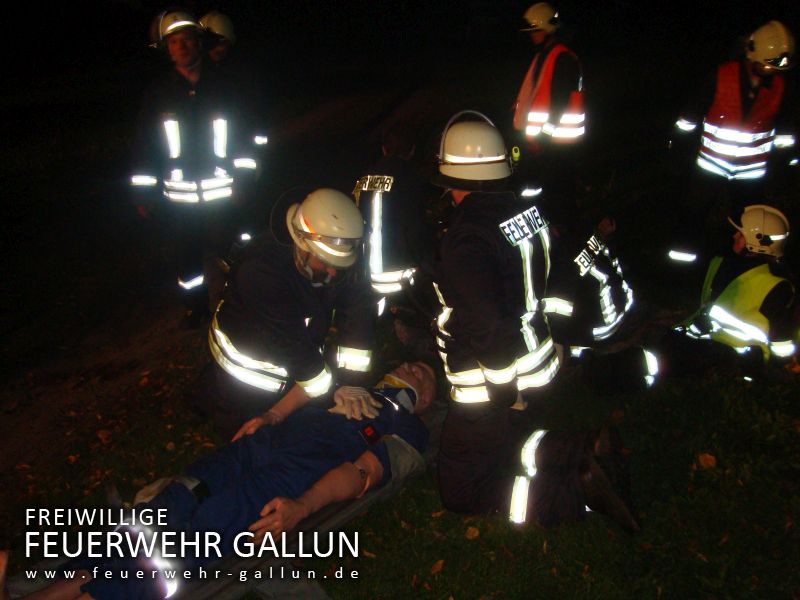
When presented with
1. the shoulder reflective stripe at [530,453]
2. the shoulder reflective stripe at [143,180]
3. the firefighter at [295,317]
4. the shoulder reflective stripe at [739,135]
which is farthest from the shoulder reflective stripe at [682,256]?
the shoulder reflective stripe at [143,180]

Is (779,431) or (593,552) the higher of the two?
(779,431)

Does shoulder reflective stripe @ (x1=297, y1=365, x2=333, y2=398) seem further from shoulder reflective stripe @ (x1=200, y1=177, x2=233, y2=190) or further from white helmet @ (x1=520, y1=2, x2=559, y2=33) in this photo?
white helmet @ (x1=520, y1=2, x2=559, y2=33)

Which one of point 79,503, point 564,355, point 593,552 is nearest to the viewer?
point 593,552

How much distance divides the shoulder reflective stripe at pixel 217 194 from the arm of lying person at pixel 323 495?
2.87 meters

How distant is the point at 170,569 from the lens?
3254mm

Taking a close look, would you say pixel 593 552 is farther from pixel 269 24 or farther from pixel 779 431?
pixel 269 24

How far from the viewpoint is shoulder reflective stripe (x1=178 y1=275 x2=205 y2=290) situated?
6.04 m

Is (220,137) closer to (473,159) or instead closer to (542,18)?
(473,159)

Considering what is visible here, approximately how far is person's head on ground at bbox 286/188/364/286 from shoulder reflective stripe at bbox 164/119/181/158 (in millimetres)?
2131

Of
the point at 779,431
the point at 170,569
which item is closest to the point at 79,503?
the point at 170,569

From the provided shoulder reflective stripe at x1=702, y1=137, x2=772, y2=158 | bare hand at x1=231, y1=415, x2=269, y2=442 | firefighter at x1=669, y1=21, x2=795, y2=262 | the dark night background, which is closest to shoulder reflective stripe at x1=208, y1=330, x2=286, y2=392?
bare hand at x1=231, y1=415, x2=269, y2=442

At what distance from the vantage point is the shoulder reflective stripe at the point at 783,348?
4.31m

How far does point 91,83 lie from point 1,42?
620 centimetres

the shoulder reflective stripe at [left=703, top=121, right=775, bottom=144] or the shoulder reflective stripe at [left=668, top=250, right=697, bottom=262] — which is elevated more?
the shoulder reflective stripe at [left=703, top=121, right=775, bottom=144]
